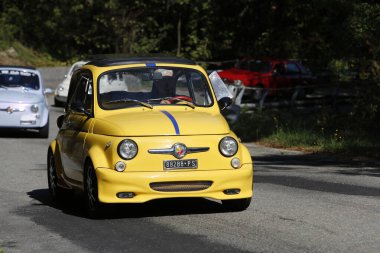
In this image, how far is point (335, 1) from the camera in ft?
82.0

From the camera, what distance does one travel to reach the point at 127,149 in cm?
1071

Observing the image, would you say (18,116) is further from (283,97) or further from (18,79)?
(283,97)

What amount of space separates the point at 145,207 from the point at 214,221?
1583mm

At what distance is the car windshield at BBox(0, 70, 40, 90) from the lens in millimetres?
24844

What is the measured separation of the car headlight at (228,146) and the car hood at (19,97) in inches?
533

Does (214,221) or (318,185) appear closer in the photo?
(214,221)

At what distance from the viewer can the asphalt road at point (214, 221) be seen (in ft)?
30.4

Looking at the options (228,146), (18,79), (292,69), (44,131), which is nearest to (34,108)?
(44,131)

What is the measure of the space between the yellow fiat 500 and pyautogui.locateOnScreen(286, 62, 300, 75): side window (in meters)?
25.1

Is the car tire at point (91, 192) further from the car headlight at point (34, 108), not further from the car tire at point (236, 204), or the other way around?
the car headlight at point (34, 108)

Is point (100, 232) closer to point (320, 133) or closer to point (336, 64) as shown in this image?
point (320, 133)

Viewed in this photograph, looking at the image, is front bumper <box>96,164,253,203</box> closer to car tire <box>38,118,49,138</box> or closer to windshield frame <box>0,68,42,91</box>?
car tire <box>38,118,49,138</box>

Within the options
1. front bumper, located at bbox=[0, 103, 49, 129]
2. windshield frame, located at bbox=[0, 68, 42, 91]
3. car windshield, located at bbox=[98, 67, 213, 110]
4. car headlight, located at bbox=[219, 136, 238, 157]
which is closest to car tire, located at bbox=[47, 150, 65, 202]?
car windshield, located at bbox=[98, 67, 213, 110]

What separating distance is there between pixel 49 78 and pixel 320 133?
23.3 meters
